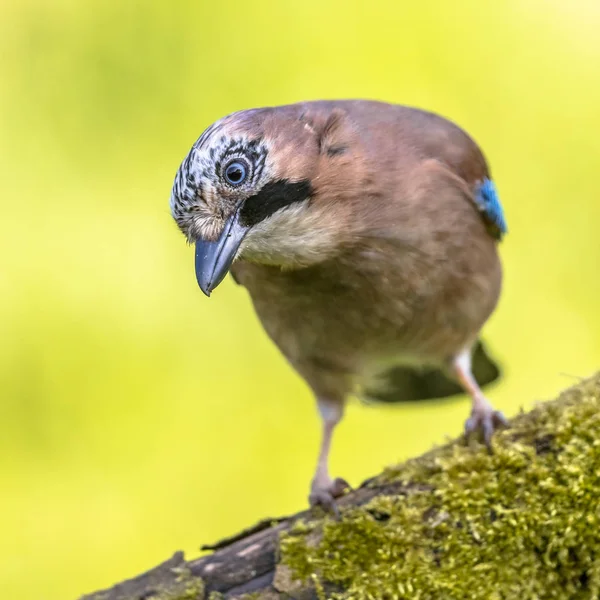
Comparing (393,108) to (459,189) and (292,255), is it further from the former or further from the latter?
(292,255)

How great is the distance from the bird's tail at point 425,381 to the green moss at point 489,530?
4.19ft

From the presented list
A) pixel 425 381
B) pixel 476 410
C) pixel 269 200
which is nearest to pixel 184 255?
pixel 425 381

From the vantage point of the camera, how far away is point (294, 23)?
17.1ft

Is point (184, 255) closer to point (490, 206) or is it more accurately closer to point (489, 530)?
point (490, 206)

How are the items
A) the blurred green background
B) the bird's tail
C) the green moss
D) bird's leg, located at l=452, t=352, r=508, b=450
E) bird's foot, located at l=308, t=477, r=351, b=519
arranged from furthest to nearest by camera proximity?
1. the blurred green background
2. the bird's tail
3. bird's leg, located at l=452, t=352, r=508, b=450
4. bird's foot, located at l=308, t=477, r=351, b=519
5. the green moss

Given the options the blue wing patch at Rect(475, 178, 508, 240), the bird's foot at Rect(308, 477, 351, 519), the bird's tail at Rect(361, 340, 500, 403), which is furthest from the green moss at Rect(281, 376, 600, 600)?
the bird's tail at Rect(361, 340, 500, 403)

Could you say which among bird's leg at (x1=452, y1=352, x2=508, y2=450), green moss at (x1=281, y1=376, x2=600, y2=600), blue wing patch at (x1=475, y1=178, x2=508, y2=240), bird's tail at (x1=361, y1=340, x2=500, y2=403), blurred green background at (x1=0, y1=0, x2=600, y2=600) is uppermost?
blurred green background at (x1=0, y1=0, x2=600, y2=600)

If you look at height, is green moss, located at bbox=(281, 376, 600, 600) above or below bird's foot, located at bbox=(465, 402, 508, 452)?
below

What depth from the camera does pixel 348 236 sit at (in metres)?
2.81

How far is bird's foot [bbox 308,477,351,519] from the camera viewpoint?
2834mm

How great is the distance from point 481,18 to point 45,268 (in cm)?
281

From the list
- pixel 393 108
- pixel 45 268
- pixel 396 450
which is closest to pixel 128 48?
pixel 45 268

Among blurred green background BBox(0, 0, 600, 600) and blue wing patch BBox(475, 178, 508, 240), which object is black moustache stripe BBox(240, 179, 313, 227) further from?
blurred green background BBox(0, 0, 600, 600)

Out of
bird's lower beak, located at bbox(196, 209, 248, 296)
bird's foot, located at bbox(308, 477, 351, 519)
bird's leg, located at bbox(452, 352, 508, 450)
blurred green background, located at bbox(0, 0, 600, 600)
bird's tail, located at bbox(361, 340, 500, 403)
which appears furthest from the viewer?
blurred green background, located at bbox(0, 0, 600, 600)
